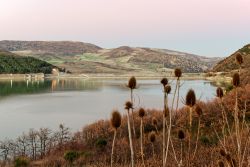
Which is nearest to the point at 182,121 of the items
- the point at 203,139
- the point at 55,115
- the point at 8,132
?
the point at 203,139

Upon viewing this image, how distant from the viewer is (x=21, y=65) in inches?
6865

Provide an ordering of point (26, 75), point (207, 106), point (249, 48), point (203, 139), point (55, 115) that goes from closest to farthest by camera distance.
→ point (203, 139), point (207, 106), point (55, 115), point (249, 48), point (26, 75)

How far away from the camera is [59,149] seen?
79.0 feet

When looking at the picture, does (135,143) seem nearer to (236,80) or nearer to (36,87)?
(236,80)

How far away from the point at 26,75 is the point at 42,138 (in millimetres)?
137604

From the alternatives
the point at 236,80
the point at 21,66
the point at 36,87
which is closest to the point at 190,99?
the point at 236,80

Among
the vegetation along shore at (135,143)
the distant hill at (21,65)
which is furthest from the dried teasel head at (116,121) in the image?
the distant hill at (21,65)

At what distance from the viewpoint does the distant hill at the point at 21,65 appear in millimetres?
166875

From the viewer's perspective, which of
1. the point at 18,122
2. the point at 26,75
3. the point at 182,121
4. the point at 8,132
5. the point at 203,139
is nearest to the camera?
the point at 203,139

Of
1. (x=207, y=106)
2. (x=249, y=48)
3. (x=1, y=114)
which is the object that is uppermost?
(x=249, y=48)

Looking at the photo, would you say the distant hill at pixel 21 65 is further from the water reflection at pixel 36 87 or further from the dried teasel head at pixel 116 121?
the dried teasel head at pixel 116 121

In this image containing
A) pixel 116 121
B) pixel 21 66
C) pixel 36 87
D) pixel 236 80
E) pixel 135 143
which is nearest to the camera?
pixel 116 121

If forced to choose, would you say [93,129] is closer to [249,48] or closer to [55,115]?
[55,115]

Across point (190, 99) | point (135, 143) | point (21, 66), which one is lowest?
point (135, 143)
